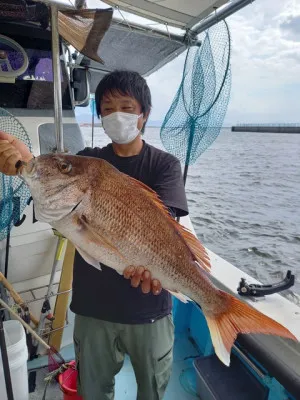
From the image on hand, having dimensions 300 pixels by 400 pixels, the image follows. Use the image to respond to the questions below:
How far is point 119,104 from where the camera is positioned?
82.0 inches

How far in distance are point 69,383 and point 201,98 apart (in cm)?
292

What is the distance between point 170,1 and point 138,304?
2.55 m

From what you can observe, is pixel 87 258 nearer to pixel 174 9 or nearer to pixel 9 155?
pixel 9 155

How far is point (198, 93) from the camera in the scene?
10.9ft

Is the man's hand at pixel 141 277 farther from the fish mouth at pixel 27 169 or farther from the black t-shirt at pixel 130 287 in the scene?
the fish mouth at pixel 27 169

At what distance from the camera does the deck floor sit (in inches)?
117

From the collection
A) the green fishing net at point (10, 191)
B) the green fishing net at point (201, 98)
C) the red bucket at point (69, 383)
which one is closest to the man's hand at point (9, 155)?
the green fishing net at point (10, 191)

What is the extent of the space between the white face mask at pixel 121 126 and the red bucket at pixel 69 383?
194cm

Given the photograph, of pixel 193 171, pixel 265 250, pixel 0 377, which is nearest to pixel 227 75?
pixel 0 377

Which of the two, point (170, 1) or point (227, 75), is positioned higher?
point (170, 1)

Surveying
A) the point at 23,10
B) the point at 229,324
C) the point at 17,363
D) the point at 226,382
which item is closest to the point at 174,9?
the point at 23,10

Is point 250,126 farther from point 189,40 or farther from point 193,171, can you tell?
point 189,40

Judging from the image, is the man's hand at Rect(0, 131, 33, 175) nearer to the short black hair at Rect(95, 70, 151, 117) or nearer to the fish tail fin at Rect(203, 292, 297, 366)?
the short black hair at Rect(95, 70, 151, 117)

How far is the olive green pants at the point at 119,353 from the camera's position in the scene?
2.00m
